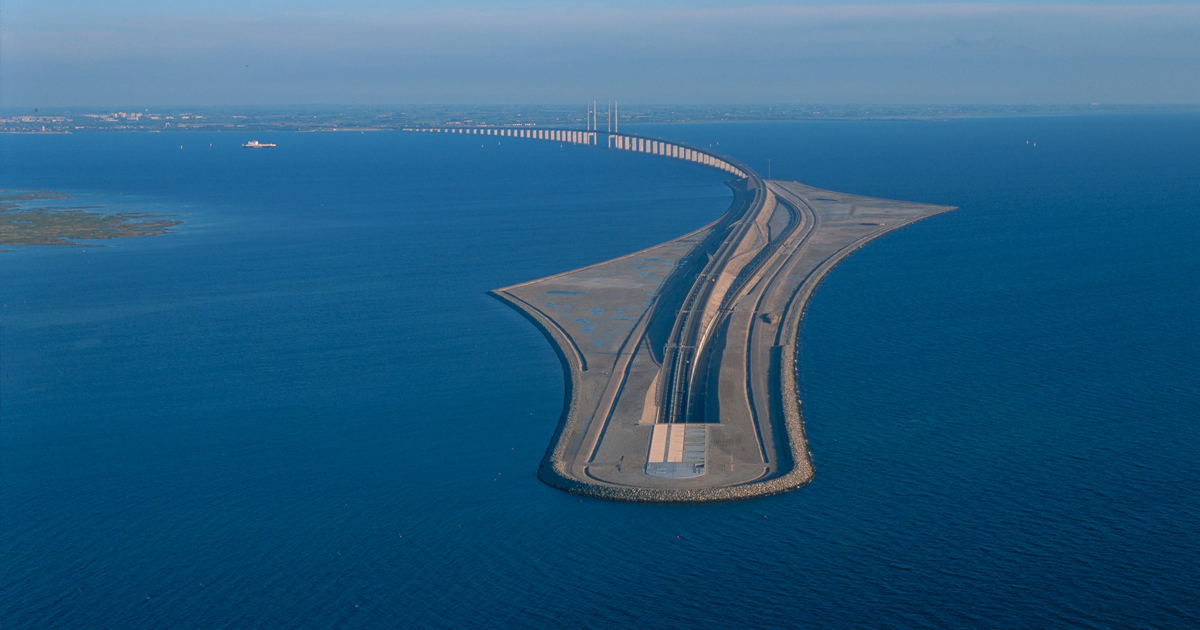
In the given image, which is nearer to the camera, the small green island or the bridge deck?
the bridge deck

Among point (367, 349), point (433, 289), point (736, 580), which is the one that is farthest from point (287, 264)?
point (736, 580)

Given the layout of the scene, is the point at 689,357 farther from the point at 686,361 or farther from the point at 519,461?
the point at 519,461

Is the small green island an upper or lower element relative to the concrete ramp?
upper

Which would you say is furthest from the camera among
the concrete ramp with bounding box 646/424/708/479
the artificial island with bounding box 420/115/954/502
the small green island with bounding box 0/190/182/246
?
the small green island with bounding box 0/190/182/246

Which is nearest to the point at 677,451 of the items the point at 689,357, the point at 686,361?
the point at 686,361

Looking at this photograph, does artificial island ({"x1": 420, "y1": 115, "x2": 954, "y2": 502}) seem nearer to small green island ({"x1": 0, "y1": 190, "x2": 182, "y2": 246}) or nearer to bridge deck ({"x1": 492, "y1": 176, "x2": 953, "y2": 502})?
bridge deck ({"x1": 492, "y1": 176, "x2": 953, "y2": 502})

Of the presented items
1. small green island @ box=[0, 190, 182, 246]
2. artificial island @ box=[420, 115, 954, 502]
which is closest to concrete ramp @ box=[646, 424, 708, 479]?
artificial island @ box=[420, 115, 954, 502]

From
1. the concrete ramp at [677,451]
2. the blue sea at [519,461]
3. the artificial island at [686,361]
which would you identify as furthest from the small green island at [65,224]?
the concrete ramp at [677,451]

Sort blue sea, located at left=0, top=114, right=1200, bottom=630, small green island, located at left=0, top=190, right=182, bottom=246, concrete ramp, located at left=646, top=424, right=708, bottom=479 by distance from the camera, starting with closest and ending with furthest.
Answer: blue sea, located at left=0, top=114, right=1200, bottom=630, concrete ramp, located at left=646, top=424, right=708, bottom=479, small green island, located at left=0, top=190, right=182, bottom=246
